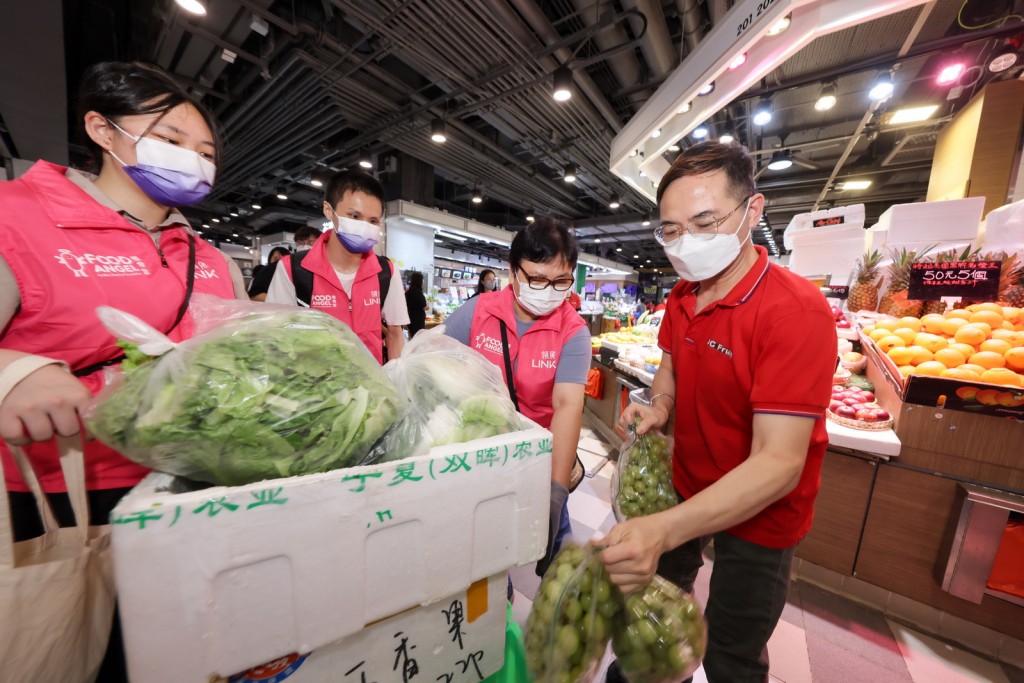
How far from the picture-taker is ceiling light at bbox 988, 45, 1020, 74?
296cm

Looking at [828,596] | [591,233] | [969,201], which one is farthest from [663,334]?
[591,233]

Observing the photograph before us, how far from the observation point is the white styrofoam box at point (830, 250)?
11.1ft

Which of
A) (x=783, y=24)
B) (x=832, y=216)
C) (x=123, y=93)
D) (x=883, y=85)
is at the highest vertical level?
(x=883, y=85)

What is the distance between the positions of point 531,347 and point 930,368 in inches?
82.6

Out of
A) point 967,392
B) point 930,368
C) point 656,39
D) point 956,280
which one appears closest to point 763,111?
point 656,39

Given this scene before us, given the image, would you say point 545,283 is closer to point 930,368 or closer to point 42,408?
point 42,408

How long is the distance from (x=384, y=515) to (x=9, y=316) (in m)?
0.92

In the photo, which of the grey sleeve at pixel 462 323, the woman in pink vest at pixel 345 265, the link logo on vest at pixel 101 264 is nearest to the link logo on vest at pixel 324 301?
the woman in pink vest at pixel 345 265

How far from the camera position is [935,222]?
2754 mm

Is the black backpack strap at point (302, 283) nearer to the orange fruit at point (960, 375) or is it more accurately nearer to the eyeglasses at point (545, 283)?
the eyeglasses at point (545, 283)

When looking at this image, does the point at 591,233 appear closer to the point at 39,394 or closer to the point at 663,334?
the point at 663,334

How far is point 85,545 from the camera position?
589 millimetres

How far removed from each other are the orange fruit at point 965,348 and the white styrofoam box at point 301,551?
2.60m

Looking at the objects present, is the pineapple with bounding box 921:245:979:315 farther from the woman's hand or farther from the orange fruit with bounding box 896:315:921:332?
the woman's hand
